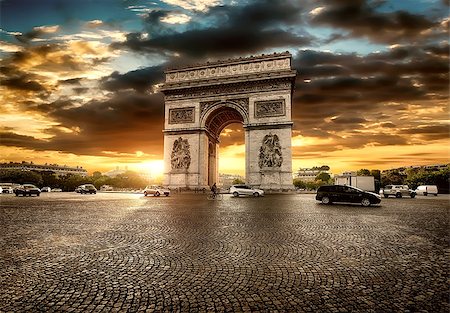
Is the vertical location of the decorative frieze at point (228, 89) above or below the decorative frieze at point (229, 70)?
below

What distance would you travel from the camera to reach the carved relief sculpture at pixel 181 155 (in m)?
35.9

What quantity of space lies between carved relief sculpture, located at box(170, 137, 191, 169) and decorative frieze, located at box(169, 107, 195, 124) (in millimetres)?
2481

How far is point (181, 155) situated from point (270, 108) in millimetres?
12231

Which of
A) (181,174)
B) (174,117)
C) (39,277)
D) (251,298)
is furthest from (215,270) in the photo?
(174,117)

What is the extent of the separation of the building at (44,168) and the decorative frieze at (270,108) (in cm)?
11783

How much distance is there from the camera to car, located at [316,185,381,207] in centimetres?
1856

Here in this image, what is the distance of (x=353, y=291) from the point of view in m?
4.12

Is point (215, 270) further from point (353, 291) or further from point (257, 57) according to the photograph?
point (257, 57)

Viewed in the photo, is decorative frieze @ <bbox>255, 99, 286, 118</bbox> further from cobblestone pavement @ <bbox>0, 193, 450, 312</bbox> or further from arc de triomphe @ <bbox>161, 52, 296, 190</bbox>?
cobblestone pavement @ <bbox>0, 193, 450, 312</bbox>

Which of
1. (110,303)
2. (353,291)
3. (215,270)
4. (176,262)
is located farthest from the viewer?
(176,262)

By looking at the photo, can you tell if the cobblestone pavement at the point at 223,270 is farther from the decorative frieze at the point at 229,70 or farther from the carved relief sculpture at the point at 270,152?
the decorative frieze at the point at 229,70

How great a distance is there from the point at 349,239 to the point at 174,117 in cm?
3243

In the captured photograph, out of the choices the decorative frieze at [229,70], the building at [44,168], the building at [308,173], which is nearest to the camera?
the decorative frieze at [229,70]

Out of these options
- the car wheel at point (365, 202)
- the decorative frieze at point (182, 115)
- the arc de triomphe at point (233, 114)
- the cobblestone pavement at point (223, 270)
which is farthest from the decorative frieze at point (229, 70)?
the cobblestone pavement at point (223, 270)
